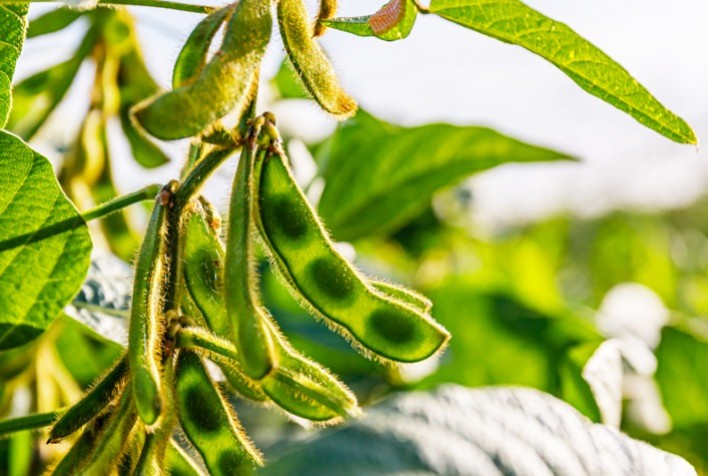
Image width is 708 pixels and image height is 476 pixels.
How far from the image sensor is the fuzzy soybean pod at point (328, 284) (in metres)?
0.90

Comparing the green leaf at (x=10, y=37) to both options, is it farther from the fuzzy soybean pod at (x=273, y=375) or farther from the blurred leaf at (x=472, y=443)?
the blurred leaf at (x=472, y=443)

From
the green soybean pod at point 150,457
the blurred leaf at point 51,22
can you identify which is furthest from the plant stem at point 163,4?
the blurred leaf at point 51,22

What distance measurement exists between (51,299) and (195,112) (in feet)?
1.53

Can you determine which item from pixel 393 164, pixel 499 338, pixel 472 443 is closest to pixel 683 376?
pixel 499 338

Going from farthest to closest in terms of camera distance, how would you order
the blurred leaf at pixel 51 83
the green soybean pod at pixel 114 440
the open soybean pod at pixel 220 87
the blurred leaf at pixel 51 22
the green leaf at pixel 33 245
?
the blurred leaf at pixel 51 83 < the blurred leaf at pixel 51 22 < the green leaf at pixel 33 245 < the green soybean pod at pixel 114 440 < the open soybean pod at pixel 220 87

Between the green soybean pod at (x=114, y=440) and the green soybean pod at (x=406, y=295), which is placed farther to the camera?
the green soybean pod at (x=406, y=295)

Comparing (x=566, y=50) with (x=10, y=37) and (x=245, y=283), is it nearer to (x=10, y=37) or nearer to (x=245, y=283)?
(x=245, y=283)

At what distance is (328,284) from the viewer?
3.06 feet

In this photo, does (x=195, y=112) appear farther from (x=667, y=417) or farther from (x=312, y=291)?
(x=667, y=417)

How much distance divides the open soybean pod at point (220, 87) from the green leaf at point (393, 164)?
1.08 m

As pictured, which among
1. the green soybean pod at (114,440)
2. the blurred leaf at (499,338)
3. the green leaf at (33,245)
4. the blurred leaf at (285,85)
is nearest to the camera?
the green soybean pod at (114,440)

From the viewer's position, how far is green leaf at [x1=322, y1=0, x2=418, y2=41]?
0.96 metres

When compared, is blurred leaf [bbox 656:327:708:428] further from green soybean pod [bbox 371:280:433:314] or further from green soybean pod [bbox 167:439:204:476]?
green soybean pod [bbox 167:439:204:476]

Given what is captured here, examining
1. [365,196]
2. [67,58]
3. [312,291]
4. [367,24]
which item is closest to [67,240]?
[312,291]
